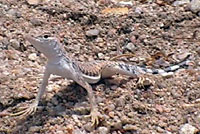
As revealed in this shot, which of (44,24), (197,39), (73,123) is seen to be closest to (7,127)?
(73,123)

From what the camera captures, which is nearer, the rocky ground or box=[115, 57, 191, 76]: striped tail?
the rocky ground

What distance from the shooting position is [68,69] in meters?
3.66

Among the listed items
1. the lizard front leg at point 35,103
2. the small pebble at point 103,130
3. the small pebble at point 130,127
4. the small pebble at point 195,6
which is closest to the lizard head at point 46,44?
Answer: the lizard front leg at point 35,103

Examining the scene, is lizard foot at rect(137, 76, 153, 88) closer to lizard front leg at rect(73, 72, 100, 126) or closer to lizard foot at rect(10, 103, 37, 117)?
lizard front leg at rect(73, 72, 100, 126)

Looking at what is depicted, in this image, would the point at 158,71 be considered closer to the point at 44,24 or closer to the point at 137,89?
the point at 137,89

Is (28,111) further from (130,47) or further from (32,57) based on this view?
A: (130,47)

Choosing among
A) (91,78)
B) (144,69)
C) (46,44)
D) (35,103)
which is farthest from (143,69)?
(46,44)

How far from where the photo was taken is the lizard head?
3.29 meters

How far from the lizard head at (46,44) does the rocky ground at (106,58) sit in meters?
0.05

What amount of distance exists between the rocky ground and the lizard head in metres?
0.05

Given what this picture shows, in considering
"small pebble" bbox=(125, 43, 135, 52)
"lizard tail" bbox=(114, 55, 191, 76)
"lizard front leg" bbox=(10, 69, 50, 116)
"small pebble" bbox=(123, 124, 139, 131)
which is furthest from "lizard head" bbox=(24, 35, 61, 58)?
"small pebble" bbox=(125, 43, 135, 52)

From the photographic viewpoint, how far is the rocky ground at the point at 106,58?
12.0ft

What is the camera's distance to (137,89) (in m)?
4.09

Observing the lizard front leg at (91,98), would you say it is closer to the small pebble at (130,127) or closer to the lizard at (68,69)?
the lizard at (68,69)
